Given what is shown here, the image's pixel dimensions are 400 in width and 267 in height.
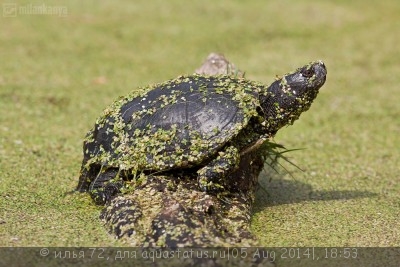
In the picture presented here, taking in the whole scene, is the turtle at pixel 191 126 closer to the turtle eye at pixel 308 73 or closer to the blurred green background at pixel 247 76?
the turtle eye at pixel 308 73

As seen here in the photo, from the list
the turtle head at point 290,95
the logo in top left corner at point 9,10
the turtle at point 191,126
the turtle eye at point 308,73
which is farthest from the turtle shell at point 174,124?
the logo in top left corner at point 9,10

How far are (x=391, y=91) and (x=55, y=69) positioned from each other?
320 cm

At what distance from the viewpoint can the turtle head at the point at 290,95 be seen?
147 inches

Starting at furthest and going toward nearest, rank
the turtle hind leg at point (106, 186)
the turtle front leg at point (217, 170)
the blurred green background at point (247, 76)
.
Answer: the blurred green background at point (247, 76) → the turtle hind leg at point (106, 186) → the turtle front leg at point (217, 170)

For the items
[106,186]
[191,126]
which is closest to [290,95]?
[191,126]

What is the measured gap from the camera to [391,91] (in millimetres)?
6492

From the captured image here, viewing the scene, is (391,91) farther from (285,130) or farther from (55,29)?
(55,29)

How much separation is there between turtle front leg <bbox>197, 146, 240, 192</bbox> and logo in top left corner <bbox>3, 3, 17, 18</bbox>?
4910mm

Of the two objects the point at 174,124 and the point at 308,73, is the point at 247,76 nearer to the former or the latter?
the point at 308,73

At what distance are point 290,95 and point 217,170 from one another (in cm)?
66

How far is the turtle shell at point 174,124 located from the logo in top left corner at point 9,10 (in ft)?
14.3

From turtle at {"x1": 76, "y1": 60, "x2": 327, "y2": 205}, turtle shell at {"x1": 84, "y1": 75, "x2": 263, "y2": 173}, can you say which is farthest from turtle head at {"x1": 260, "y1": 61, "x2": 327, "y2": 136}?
turtle shell at {"x1": 84, "y1": 75, "x2": 263, "y2": 173}

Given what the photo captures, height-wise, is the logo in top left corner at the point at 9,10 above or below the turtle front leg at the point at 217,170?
Answer: above

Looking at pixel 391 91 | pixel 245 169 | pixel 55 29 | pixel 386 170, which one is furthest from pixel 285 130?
pixel 55 29
